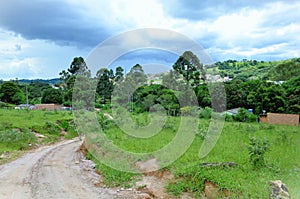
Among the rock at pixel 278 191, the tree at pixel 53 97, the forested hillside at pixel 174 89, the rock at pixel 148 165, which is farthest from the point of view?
the tree at pixel 53 97

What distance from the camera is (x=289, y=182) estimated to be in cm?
673

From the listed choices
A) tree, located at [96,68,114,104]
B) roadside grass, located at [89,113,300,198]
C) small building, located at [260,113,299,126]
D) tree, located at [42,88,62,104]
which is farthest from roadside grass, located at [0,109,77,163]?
tree, located at [42,88,62,104]

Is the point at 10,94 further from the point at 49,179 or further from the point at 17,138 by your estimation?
the point at 49,179

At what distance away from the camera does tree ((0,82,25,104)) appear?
145ft

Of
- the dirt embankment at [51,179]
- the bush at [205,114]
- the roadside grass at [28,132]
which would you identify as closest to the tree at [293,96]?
the bush at [205,114]

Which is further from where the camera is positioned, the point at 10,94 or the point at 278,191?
the point at 10,94

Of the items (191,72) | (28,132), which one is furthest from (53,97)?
(191,72)

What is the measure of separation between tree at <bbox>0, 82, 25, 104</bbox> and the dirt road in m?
35.0

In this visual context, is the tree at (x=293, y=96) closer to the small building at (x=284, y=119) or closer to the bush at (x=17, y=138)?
the small building at (x=284, y=119)

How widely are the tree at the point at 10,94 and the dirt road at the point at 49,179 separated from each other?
35.0 metres

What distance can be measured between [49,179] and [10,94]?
40598 millimetres

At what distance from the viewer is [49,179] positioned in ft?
29.5

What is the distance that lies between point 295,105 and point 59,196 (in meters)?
27.8

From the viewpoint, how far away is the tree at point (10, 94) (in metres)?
44.2
